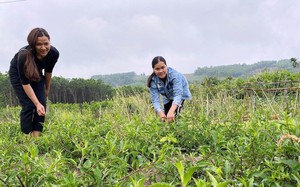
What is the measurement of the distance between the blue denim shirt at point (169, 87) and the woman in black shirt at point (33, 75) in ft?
4.24

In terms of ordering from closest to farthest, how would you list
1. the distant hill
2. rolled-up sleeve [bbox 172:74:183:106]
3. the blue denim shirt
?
rolled-up sleeve [bbox 172:74:183:106] → the blue denim shirt → the distant hill

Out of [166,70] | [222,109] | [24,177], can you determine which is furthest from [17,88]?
[222,109]

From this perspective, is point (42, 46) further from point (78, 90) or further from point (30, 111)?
point (78, 90)

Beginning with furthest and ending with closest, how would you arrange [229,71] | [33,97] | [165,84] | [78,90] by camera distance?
[78,90] < [229,71] < [165,84] < [33,97]

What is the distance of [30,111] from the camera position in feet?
12.0

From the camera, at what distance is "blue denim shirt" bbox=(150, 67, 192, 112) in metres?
4.26

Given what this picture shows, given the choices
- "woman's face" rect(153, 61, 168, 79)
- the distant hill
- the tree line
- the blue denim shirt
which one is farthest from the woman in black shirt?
the tree line

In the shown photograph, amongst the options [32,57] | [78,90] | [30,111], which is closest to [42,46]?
[32,57]

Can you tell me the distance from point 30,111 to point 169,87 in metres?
1.72


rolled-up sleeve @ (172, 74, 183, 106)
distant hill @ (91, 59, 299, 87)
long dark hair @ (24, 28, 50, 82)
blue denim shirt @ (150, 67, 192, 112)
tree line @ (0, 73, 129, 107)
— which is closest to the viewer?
long dark hair @ (24, 28, 50, 82)

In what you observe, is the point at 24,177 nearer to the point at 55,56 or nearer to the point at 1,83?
the point at 55,56

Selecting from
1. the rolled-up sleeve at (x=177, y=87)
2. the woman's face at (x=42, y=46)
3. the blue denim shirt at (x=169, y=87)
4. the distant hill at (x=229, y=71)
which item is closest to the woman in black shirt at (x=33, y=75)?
the woman's face at (x=42, y=46)

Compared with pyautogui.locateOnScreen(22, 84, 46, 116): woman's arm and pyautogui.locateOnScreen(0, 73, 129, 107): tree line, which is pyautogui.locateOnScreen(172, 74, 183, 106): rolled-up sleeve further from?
pyautogui.locateOnScreen(0, 73, 129, 107): tree line

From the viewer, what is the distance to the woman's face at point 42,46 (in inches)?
136
